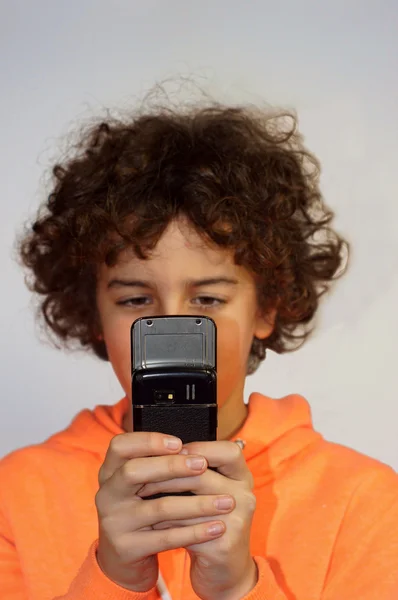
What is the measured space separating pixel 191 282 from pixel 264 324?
0.44 ft

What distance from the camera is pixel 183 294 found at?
2.43ft

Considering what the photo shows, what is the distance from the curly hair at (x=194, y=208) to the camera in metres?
0.78

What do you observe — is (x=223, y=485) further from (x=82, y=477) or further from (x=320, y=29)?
(x=320, y=29)

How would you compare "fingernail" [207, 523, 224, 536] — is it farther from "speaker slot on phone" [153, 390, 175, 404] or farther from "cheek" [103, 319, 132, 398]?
"cheek" [103, 319, 132, 398]

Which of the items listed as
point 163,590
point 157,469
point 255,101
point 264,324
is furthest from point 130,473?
point 255,101

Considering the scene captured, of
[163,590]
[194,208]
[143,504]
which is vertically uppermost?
[194,208]

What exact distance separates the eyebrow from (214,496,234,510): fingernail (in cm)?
A: 22

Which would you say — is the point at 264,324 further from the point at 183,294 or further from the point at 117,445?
the point at 117,445

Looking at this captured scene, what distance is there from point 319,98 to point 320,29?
7cm

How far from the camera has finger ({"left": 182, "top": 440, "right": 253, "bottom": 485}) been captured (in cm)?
57

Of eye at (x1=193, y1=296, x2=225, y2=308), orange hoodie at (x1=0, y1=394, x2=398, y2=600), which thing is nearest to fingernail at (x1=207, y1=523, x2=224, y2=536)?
orange hoodie at (x1=0, y1=394, x2=398, y2=600)

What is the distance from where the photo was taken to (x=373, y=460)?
81cm

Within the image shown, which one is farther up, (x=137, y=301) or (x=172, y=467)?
(x=137, y=301)

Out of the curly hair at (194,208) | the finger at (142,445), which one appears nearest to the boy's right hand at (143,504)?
the finger at (142,445)
